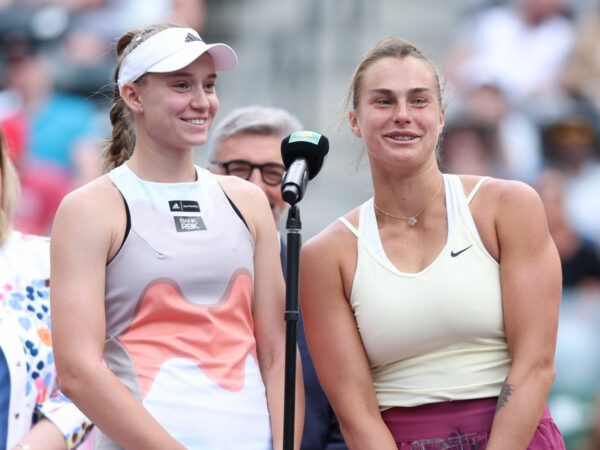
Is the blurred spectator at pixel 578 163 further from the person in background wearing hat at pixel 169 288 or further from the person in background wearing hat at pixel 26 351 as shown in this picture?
the person in background wearing hat at pixel 169 288

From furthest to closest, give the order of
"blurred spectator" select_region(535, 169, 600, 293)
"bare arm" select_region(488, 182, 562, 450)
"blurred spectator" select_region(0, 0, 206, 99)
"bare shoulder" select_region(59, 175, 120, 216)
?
"blurred spectator" select_region(0, 0, 206, 99) → "blurred spectator" select_region(535, 169, 600, 293) → "bare arm" select_region(488, 182, 562, 450) → "bare shoulder" select_region(59, 175, 120, 216)

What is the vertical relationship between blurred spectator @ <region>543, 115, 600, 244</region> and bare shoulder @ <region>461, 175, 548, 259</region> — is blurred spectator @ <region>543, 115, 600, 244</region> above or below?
below

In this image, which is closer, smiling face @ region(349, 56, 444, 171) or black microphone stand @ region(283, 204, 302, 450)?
black microphone stand @ region(283, 204, 302, 450)

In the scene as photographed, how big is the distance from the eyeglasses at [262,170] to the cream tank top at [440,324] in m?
0.98

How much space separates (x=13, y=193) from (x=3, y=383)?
706 millimetres

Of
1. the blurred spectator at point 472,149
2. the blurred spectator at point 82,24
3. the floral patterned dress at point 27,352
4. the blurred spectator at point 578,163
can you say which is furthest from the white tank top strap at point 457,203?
the blurred spectator at point 82,24

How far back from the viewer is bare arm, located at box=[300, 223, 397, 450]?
3.31 meters

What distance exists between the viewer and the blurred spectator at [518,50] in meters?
9.00

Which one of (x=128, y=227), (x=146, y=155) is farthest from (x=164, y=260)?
(x=146, y=155)

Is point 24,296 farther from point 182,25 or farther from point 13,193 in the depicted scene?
point 182,25

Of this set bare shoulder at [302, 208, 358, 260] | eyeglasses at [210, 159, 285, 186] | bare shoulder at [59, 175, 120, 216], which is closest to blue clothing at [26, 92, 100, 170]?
eyeglasses at [210, 159, 285, 186]

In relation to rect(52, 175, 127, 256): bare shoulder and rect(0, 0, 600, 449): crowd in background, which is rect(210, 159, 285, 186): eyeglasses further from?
rect(0, 0, 600, 449): crowd in background

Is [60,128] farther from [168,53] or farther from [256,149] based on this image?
[168,53]

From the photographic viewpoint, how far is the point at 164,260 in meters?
2.97
